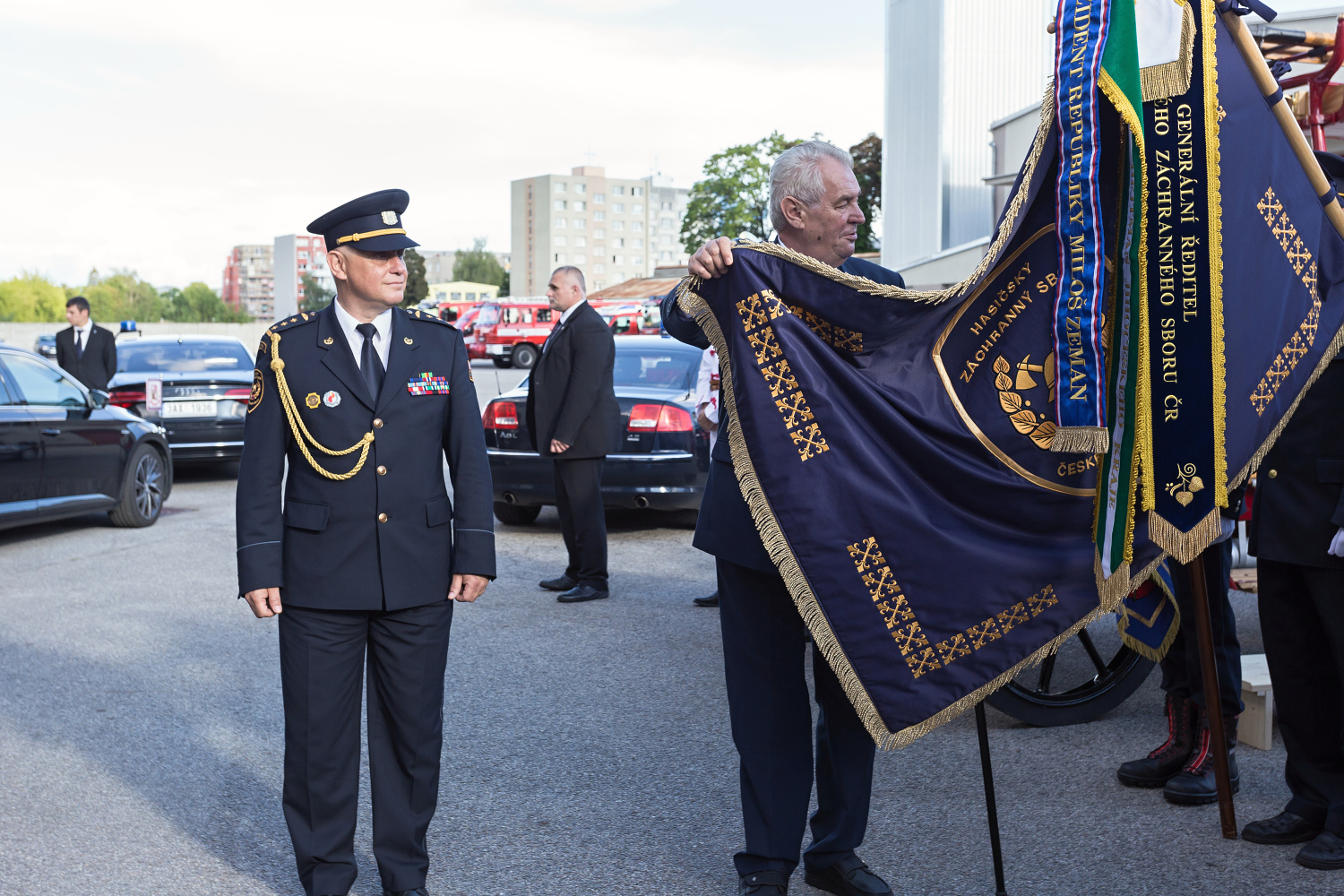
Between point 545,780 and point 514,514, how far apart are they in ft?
20.5

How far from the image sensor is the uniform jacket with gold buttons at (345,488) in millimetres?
3416

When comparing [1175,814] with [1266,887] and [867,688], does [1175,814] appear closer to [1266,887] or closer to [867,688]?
[1266,887]

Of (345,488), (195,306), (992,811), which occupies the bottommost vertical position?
(992,811)

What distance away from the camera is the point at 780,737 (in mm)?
3496

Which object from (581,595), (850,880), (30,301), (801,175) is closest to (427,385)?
(801,175)

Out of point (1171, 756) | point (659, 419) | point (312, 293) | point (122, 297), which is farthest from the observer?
point (312, 293)

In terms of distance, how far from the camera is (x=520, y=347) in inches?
1789

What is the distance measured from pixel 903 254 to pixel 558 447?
30.3 meters

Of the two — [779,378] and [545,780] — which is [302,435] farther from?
[545,780]

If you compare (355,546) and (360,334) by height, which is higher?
(360,334)

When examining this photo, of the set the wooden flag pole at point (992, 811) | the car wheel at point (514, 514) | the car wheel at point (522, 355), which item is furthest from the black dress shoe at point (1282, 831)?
the car wheel at point (522, 355)

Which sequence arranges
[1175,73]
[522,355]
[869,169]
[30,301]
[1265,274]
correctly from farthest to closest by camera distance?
[30,301] → [869,169] → [522,355] → [1265,274] → [1175,73]

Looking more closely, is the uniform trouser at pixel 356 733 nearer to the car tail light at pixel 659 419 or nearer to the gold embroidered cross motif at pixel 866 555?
the gold embroidered cross motif at pixel 866 555

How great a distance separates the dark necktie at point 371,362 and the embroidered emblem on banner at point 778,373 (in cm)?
107
